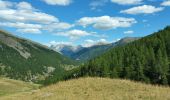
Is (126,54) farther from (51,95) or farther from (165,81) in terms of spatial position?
(51,95)

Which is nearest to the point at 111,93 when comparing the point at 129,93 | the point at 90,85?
the point at 129,93

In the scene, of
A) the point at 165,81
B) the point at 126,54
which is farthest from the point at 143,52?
the point at 165,81

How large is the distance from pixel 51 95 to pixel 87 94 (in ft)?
11.1

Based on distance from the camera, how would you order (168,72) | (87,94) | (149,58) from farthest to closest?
(149,58) → (168,72) → (87,94)

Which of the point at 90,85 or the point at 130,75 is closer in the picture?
the point at 90,85

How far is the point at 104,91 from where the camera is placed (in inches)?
1054

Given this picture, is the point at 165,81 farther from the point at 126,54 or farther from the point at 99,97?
the point at 99,97

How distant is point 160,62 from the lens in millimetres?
141125

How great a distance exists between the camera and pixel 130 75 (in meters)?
139

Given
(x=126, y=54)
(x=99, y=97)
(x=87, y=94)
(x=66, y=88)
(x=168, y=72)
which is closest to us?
(x=99, y=97)

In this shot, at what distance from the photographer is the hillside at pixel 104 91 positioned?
23219 millimetres

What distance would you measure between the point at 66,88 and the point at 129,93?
23.6ft

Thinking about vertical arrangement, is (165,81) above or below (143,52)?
below

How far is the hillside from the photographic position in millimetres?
23219
